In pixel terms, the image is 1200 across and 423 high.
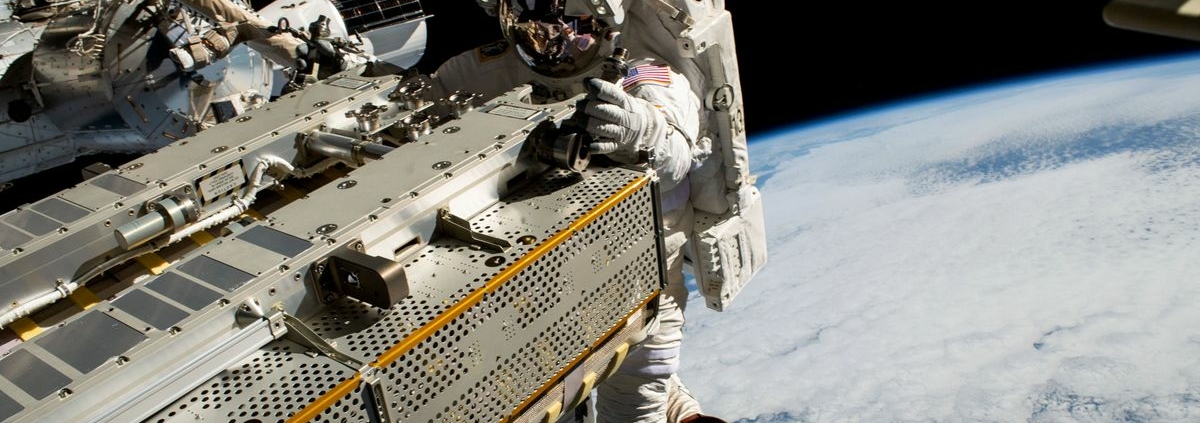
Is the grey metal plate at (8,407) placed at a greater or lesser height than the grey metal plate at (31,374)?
lesser

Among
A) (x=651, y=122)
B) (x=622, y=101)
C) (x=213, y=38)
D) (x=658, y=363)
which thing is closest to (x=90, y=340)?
(x=622, y=101)

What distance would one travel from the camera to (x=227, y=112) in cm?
644

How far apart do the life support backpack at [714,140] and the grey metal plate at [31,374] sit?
7.72 feet

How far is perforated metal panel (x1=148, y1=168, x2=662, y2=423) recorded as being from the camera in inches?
77.1

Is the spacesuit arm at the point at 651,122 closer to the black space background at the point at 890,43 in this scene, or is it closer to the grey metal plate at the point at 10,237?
the grey metal plate at the point at 10,237

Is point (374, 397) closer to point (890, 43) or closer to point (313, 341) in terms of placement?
point (313, 341)

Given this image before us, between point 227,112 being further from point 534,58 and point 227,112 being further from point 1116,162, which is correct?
point 1116,162

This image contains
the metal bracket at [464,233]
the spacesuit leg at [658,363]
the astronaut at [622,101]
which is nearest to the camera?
the metal bracket at [464,233]

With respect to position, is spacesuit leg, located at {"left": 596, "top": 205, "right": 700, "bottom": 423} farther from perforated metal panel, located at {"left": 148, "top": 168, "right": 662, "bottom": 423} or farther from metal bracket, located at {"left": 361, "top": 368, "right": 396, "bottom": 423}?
metal bracket, located at {"left": 361, "top": 368, "right": 396, "bottom": 423}

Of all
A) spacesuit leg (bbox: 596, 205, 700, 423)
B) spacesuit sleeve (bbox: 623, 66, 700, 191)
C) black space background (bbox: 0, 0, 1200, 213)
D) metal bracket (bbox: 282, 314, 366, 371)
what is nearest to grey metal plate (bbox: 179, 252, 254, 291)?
metal bracket (bbox: 282, 314, 366, 371)

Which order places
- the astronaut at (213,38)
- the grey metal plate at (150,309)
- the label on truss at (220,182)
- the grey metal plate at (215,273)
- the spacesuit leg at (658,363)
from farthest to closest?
the astronaut at (213,38) → the spacesuit leg at (658,363) → the label on truss at (220,182) → the grey metal plate at (215,273) → the grey metal plate at (150,309)

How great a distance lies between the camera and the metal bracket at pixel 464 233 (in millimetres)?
2385

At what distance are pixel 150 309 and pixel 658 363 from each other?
2233 mm

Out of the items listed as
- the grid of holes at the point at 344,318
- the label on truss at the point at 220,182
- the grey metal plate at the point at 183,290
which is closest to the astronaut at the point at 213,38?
the label on truss at the point at 220,182
